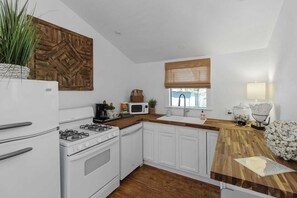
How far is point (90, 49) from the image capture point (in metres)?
2.46

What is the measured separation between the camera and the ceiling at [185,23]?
5.69ft

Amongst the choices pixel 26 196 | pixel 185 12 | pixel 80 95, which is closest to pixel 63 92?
pixel 80 95

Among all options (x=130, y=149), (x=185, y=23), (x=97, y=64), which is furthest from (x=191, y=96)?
(x=97, y=64)

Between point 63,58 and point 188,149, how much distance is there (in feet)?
7.61

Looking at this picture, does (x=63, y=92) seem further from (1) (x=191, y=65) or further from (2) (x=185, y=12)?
(1) (x=191, y=65)

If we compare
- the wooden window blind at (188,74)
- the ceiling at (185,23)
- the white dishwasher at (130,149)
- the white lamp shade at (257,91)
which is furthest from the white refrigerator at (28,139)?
the white lamp shade at (257,91)

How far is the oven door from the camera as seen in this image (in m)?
1.50

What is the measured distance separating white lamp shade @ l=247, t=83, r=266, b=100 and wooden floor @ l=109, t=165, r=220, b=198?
1.45 metres

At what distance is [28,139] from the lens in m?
1.14

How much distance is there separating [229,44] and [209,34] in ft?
1.30

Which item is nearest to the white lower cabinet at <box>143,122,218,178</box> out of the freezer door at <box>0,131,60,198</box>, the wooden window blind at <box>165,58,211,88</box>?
the wooden window blind at <box>165,58,211,88</box>

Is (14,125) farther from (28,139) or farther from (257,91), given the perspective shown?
(257,91)

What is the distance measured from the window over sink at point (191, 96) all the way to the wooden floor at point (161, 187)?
1346mm

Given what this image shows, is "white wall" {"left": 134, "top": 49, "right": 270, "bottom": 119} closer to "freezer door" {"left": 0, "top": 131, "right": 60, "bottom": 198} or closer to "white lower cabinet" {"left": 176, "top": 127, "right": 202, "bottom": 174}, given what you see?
"white lower cabinet" {"left": 176, "top": 127, "right": 202, "bottom": 174}
